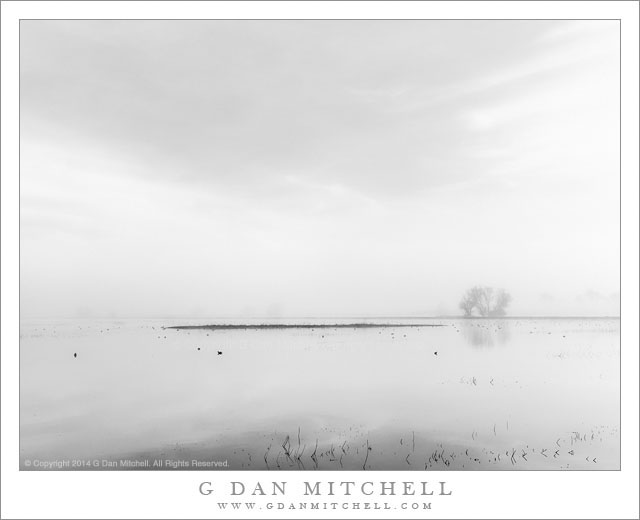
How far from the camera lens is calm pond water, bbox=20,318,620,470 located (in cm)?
1028

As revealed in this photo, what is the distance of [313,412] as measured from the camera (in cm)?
1218

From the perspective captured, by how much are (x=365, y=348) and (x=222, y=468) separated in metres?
12.7

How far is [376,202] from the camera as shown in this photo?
51.5 feet

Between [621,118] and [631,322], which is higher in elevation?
[621,118]

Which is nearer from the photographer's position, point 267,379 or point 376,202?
point 267,379

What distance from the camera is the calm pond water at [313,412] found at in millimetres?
10281

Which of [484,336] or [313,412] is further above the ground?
[313,412]

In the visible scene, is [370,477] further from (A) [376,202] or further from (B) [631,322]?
(A) [376,202]

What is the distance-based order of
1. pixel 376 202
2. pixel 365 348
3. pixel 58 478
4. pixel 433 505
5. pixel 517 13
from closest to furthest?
pixel 433 505, pixel 58 478, pixel 517 13, pixel 376 202, pixel 365 348

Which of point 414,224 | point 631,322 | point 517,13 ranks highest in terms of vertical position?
point 517,13

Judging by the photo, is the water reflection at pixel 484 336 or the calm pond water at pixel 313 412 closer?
the calm pond water at pixel 313 412

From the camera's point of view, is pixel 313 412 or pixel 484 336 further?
pixel 484 336

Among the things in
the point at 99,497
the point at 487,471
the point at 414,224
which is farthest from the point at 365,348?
the point at 99,497

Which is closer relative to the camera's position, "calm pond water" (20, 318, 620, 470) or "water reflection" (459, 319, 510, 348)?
"calm pond water" (20, 318, 620, 470)
